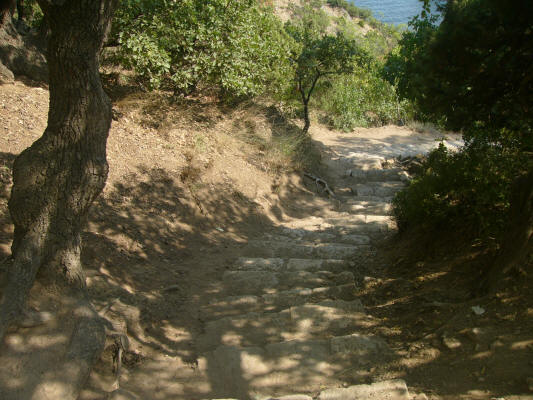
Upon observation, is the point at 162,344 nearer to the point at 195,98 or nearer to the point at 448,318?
the point at 448,318

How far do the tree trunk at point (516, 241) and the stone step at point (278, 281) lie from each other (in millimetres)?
1732

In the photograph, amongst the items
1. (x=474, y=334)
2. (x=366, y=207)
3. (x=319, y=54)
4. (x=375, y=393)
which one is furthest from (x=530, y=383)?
(x=319, y=54)

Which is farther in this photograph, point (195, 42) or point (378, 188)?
point (378, 188)

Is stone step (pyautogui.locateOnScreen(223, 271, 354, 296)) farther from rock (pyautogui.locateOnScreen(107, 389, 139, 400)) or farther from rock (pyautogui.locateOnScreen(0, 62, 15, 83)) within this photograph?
rock (pyautogui.locateOnScreen(0, 62, 15, 83))

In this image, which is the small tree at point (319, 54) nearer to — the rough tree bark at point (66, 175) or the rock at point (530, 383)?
the rough tree bark at point (66, 175)

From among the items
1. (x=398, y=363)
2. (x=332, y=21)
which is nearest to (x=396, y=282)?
(x=398, y=363)

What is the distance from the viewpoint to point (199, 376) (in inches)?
135

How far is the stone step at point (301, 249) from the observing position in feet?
20.1

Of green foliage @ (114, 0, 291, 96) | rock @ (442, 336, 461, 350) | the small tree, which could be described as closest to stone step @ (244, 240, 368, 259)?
rock @ (442, 336, 461, 350)

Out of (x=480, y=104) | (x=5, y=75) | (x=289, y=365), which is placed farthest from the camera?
(x=5, y=75)

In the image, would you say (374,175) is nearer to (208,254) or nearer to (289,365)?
(208,254)

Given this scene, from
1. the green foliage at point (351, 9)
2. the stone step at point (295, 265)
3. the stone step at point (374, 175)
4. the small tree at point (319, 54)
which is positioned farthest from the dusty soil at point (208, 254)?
the green foliage at point (351, 9)

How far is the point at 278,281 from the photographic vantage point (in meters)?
5.17

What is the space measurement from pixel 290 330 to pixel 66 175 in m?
2.24
